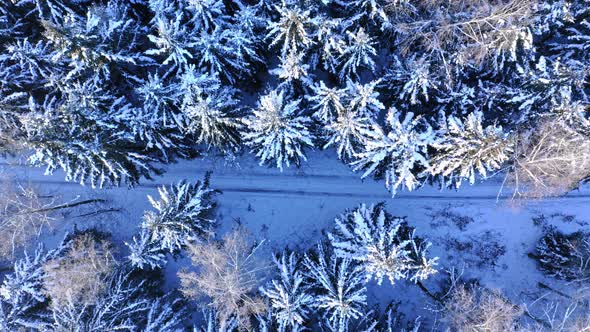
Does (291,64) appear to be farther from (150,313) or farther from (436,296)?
(436,296)

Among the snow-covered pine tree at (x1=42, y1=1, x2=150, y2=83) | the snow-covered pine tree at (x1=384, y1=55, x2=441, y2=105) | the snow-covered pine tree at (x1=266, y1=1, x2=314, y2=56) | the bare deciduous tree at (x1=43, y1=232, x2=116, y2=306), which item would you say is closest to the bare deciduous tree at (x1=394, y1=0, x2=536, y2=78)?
the snow-covered pine tree at (x1=384, y1=55, x2=441, y2=105)

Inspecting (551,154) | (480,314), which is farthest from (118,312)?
(551,154)

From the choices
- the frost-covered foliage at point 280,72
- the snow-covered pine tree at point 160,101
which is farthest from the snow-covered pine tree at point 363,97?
the snow-covered pine tree at point 160,101

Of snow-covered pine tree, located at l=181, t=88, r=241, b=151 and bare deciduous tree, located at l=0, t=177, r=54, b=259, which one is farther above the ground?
snow-covered pine tree, located at l=181, t=88, r=241, b=151

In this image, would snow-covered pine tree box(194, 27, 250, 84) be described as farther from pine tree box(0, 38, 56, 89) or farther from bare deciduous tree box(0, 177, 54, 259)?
bare deciduous tree box(0, 177, 54, 259)

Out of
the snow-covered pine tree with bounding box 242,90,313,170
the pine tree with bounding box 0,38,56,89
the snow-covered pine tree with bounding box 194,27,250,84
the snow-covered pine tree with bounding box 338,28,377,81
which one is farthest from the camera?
the pine tree with bounding box 0,38,56,89

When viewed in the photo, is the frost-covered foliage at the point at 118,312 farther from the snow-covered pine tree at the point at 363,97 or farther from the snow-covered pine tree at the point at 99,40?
the snow-covered pine tree at the point at 363,97

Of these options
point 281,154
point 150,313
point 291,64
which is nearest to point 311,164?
point 281,154
